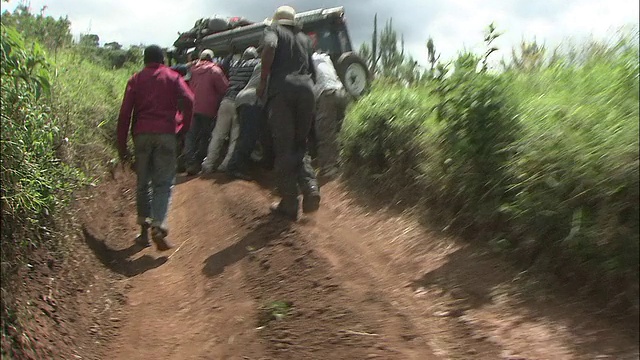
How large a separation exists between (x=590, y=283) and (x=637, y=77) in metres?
1.23

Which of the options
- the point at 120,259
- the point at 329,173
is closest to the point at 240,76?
the point at 329,173

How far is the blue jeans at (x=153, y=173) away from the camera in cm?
566

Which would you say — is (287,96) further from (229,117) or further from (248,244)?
(229,117)

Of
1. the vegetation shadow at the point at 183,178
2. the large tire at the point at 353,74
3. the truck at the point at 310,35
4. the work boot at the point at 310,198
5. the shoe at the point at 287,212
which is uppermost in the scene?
the truck at the point at 310,35

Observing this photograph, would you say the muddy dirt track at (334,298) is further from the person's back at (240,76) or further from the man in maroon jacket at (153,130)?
the person's back at (240,76)

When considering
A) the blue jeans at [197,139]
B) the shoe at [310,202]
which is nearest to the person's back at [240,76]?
the blue jeans at [197,139]

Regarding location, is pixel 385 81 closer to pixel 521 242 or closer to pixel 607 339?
pixel 521 242

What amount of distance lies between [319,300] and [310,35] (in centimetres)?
677

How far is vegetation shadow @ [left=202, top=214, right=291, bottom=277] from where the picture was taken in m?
5.04

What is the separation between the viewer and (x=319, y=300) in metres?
4.05

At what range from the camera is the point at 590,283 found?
3.31m

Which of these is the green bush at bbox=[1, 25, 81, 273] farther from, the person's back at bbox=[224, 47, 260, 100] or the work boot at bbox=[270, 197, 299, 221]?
the person's back at bbox=[224, 47, 260, 100]

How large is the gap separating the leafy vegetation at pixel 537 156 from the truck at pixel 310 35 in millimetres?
3216

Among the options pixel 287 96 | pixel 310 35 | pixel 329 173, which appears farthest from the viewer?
pixel 310 35
